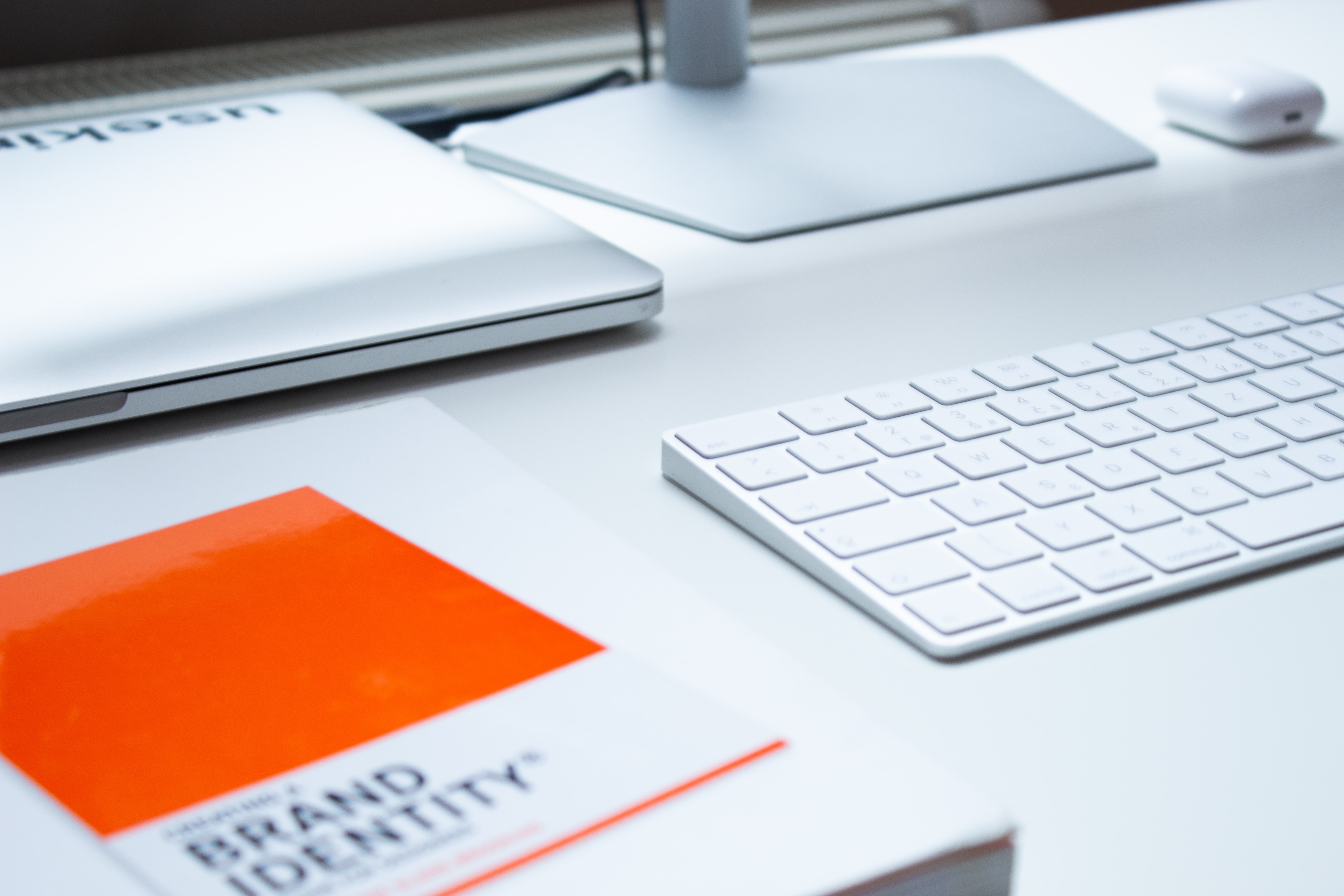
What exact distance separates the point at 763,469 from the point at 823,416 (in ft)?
0.12

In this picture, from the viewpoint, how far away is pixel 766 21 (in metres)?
1.25

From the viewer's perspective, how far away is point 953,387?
43 cm

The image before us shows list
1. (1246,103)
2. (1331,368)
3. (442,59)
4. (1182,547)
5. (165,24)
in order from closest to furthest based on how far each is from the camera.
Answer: (1182,547), (1331,368), (165,24), (1246,103), (442,59)

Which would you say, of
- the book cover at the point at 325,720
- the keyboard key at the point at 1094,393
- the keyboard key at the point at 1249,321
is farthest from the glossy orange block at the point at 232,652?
the keyboard key at the point at 1249,321

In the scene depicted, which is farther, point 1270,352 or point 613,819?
point 1270,352

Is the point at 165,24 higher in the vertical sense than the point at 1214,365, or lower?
higher

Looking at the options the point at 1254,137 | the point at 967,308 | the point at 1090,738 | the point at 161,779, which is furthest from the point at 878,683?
the point at 1254,137

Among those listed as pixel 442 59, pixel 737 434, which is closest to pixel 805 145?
pixel 737 434

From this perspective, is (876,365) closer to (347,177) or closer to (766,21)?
(347,177)

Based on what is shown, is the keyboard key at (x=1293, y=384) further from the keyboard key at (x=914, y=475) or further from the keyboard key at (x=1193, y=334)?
the keyboard key at (x=914, y=475)

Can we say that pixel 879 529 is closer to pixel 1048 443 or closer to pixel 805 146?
pixel 1048 443

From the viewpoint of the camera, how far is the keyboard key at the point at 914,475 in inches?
14.4

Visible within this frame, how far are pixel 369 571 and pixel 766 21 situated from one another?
1047 mm

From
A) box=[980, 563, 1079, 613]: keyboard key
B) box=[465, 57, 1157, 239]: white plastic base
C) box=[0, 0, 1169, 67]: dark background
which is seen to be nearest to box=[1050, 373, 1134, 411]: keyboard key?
box=[980, 563, 1079, 613]: keyboard key
